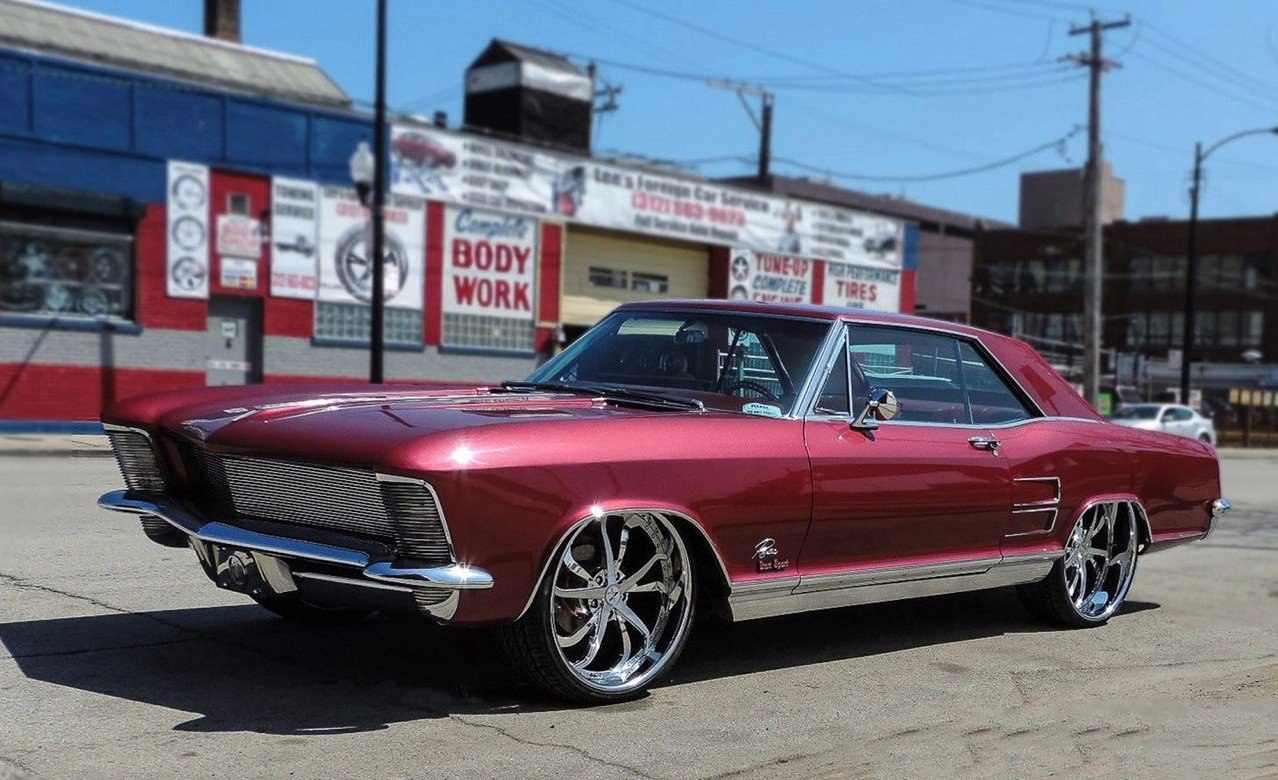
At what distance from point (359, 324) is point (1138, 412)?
A: 2046cm

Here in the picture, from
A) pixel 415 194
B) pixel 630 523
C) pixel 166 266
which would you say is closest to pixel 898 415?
pixel 630 523

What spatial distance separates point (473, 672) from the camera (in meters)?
5.00

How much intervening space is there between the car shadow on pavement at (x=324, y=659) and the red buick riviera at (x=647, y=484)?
23 cm

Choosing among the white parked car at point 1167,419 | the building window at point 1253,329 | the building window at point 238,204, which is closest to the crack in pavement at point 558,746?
the building window at point 238,204

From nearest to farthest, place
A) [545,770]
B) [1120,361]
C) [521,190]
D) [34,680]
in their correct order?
[545,770] < [34,680] < [521,190] < [1120,361]

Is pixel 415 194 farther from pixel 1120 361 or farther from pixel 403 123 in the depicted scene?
pixel 1120 361

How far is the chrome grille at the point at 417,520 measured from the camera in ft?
13.3

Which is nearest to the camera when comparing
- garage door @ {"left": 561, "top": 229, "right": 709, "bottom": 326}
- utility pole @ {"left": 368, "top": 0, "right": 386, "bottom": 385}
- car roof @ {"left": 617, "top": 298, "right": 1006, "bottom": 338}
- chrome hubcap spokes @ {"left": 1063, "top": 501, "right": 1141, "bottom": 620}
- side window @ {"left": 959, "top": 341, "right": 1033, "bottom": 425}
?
car roof @ {"left": 617, "top": 298, "right": 1006, "bottom": 338}

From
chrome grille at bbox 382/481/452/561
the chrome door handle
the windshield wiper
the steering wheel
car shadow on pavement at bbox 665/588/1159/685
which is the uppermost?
the steering wheel

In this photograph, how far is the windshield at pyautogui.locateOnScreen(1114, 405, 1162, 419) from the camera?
33.5m

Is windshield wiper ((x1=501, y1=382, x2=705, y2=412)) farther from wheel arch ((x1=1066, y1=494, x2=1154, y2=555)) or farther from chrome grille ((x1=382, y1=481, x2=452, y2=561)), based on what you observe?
wheel arch ((x1=1066, y1=494, x2=1154, y2=555))

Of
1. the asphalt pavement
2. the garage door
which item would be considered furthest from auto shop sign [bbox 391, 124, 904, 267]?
the asphalt pavement

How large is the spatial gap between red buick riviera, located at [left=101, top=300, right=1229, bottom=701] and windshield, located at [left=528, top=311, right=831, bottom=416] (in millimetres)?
11

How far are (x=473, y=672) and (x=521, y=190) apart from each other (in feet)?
71.3
